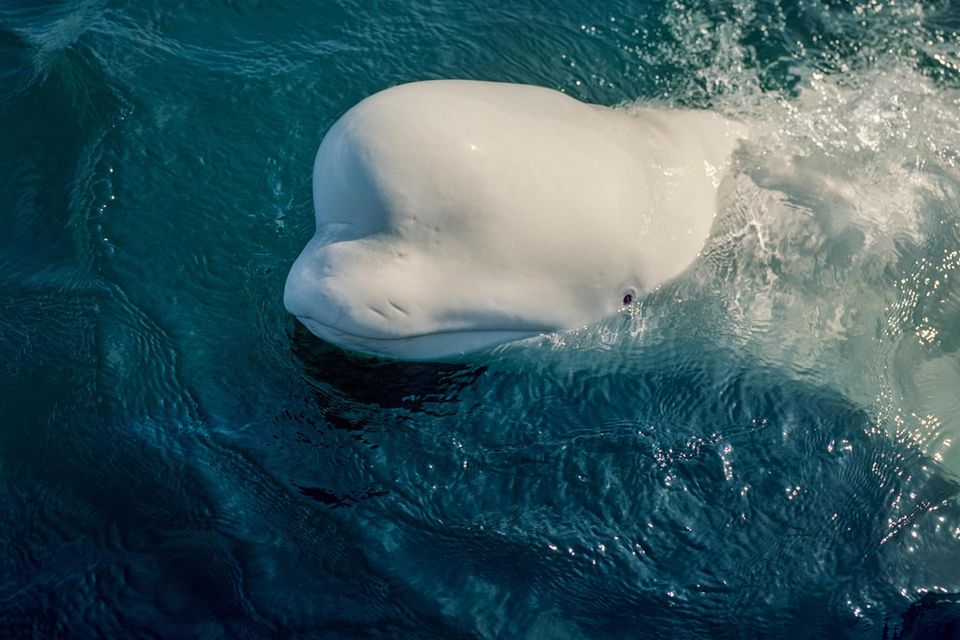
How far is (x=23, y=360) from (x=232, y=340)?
127cm

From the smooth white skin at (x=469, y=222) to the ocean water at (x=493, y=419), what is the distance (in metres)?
0.40

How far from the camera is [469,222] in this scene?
483 centimetres

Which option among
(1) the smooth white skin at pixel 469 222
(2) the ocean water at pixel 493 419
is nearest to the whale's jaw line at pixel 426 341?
(1) the smooth white skin at pixel 469 222

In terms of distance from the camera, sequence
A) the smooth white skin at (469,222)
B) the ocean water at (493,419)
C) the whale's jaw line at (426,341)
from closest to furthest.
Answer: the smooth white skin at (469,222) < the whale's jaw line at (426,341) < the ocean water at (493,419)

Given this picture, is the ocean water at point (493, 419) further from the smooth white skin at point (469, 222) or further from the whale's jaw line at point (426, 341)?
the smooth white skin at point (469, 222)

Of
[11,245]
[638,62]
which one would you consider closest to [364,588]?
[11,245]

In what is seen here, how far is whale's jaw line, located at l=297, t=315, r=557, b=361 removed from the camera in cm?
509

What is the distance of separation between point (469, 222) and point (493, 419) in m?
1.41

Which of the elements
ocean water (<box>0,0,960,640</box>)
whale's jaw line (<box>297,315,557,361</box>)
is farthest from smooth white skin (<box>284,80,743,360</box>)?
ocean water (<box>0,0,960,640</box>)

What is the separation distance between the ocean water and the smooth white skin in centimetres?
40

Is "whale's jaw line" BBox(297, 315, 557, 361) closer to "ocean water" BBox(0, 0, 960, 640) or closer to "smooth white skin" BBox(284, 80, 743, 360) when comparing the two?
"smooth white skin" BBox(284, 80, 743, 360)

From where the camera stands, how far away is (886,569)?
215 inches

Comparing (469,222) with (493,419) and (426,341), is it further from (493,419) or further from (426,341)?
(493,419)

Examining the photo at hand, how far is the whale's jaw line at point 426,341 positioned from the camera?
16.7 ft
